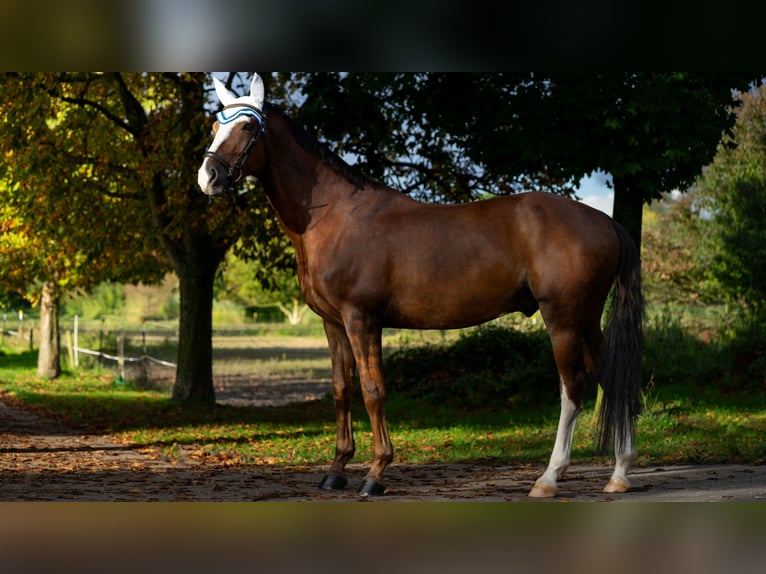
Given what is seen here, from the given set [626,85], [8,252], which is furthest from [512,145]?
[8,252]

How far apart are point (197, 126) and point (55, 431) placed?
4.89m

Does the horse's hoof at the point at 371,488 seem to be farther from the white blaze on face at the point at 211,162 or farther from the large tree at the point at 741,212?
the large tree at the point at 741,212

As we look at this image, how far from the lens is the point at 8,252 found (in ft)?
68.4

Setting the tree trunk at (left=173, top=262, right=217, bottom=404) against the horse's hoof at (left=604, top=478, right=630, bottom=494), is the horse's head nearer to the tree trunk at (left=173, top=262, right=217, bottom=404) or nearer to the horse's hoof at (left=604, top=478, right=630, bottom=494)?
the horse's hoof at (left=604, top=478, right=630, bottom=494)

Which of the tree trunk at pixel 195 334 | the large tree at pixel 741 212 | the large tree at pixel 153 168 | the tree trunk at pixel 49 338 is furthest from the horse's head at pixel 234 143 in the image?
the tree trunk at pixel 49 338

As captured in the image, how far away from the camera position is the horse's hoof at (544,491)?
280 inches

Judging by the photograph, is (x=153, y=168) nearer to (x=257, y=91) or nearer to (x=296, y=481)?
(x=296, y=481)

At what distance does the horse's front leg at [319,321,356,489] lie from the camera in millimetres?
7727

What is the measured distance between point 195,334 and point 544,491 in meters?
10.1

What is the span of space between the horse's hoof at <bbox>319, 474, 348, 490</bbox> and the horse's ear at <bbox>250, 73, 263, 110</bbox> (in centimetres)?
290

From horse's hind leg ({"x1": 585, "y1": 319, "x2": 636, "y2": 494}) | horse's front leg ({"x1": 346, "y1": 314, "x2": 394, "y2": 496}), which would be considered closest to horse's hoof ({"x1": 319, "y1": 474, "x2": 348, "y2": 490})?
horse's front leg ({"x1": 346, "y1": 314, "x2": 394, "y2": 496})

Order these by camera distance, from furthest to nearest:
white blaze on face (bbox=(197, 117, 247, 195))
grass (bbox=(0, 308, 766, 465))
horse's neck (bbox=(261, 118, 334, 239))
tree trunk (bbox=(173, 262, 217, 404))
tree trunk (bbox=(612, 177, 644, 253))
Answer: tree trunk (bbox=(173, 262, 217, 404))
tree trunk (bbox=(612, 177, 644, 253))
grass (bbox=(0, 308, 766, 465))
horse's neck (bbox=(261, 118, 334, 239))
white blaze on face (bbox=(197, 117, 247, 195))

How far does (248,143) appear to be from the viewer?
Result: 23.9ft
